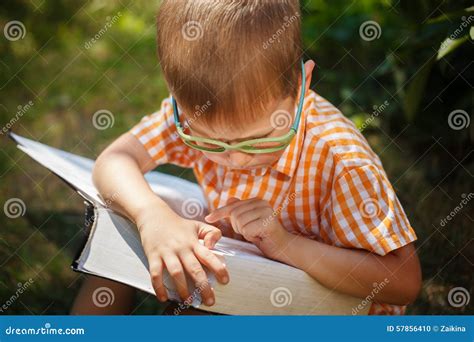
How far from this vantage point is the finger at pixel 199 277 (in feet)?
4.35

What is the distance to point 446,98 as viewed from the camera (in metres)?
2.06

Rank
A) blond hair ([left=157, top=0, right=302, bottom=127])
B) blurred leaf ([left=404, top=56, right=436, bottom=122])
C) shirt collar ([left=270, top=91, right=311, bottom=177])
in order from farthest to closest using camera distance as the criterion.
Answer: blurred leaf ([left=404, top=56, right=436, bottom=122]) < shirt collar ([left=270, top=91, right=311, bottom=177]) < blond hair ([left=157, top=0, right=302, bottom=127])

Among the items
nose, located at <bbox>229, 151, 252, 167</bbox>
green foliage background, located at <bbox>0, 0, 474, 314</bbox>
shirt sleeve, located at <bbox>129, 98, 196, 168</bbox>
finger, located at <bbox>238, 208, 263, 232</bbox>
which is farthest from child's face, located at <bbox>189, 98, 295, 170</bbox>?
green foliage background, located at <bbox>0, 0, 474, 314</bbox>

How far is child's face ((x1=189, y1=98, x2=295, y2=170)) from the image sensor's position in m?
1.38

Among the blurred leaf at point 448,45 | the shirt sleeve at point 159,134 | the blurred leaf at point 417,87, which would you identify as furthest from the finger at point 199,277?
the blurred leaf at point 417,87

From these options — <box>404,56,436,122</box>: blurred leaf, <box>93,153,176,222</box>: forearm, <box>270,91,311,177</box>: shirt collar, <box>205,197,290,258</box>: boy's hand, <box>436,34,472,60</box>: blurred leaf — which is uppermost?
<box>436,34,472,60</box>: blurred leaf

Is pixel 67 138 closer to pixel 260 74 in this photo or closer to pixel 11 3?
pixel 11 3

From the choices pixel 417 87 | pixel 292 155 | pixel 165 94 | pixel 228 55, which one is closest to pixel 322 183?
pixel 292 155

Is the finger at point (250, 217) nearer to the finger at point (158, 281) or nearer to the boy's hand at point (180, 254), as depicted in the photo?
the boy's hand at point (180, 254)

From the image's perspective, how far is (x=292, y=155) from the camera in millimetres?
1550

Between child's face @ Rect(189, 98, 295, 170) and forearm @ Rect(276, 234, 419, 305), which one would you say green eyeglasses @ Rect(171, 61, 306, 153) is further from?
forearm @ Rect(276, 234, 419, 305)

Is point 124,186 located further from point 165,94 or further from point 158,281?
point 165,94

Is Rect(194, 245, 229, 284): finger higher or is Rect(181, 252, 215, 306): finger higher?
Rect(194, 245, 229, 284): finger
